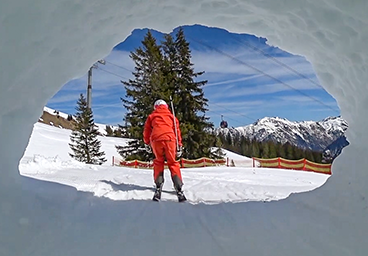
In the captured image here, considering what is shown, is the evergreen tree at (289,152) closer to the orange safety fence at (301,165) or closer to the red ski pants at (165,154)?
the orange safety fence at (301,165)

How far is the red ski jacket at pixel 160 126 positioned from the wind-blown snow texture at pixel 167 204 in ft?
3.29

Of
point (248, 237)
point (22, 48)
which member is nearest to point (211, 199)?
point (248, 237)

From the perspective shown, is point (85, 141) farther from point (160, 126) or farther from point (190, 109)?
point (160, 126)

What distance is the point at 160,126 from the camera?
4.44 meters

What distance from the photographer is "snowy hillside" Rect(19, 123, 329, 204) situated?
4.86 meters

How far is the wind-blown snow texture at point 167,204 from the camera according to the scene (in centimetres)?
219

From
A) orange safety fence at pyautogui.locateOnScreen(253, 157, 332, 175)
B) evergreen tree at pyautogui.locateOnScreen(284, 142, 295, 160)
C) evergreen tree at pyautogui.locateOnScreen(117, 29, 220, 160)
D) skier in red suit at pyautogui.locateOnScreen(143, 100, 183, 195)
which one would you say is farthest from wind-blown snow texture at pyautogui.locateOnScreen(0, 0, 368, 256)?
evergreen tree at pyautogui.locateOnScreen(284, 142, 295, 160)

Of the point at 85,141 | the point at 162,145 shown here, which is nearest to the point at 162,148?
the point at 162,145

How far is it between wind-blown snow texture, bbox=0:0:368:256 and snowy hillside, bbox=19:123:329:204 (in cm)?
89

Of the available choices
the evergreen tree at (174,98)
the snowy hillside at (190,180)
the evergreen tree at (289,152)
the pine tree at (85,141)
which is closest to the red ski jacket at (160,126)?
the snowy hillside at (190,180)

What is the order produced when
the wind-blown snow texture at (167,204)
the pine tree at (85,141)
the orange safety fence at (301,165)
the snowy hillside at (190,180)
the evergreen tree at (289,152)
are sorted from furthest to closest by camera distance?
the evergreen tree at (289,152), the pine tree at (85,141), the orange safety fence at (301,165), the snowy hillside at (190,180), the wind-blown snow texture at (167,204)

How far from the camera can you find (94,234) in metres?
2.55

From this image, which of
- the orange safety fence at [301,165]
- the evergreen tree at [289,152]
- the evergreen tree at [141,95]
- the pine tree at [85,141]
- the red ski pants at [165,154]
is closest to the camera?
the red ski pants at [165,154]

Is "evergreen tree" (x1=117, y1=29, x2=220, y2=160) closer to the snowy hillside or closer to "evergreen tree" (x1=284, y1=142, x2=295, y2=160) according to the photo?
the snowy hillside
